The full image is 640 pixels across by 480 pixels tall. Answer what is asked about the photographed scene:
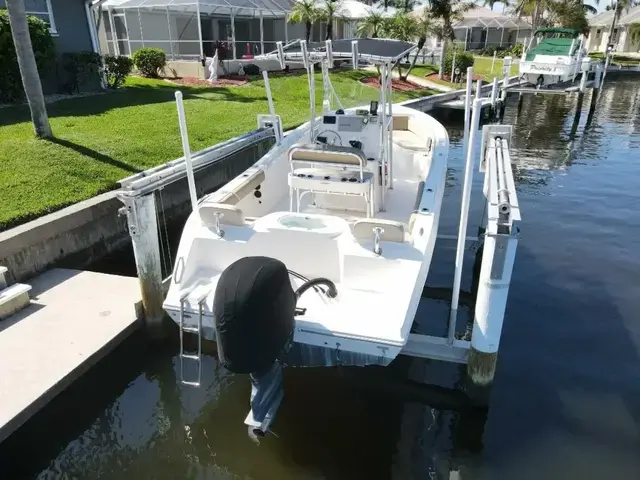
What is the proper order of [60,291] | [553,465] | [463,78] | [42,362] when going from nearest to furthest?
[553,465]
[42,362]
[60,291]
[463,78]

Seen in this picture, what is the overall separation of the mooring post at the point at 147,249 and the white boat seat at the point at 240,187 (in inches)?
26.5

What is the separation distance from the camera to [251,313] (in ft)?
10.2

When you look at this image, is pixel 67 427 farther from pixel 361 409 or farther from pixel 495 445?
pixel 495 445

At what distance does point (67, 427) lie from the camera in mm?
4176

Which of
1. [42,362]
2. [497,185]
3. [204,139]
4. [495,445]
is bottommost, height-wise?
[495,445]

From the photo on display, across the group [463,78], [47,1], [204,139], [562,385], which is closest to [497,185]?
[562,385]

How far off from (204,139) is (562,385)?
25.2ft

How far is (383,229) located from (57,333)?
123 inches

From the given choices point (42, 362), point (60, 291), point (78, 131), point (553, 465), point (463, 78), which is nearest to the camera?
point (553, 465)

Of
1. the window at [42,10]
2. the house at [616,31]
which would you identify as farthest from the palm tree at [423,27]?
the house at [616,31]

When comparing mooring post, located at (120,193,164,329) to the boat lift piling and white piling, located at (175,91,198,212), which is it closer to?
white piling, located at (175,91,198,212)

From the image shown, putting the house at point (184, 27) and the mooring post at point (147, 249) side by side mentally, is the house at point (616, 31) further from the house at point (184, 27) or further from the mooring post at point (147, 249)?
the mooring post at point (147, 249)

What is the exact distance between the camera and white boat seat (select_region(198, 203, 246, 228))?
15.0 ft

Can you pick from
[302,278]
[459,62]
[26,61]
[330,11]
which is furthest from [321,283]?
[459,62]
